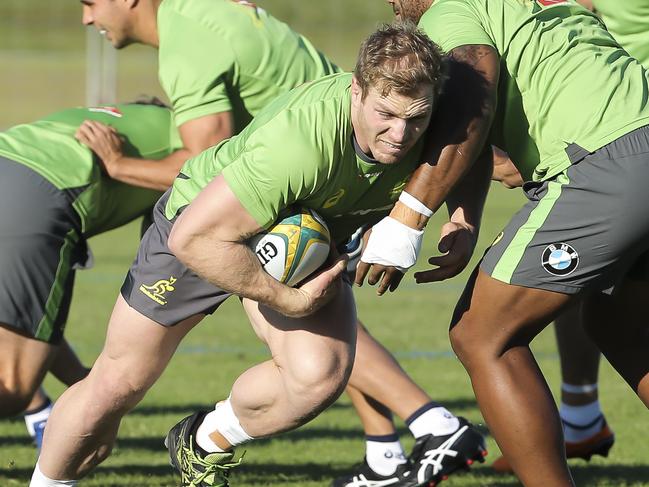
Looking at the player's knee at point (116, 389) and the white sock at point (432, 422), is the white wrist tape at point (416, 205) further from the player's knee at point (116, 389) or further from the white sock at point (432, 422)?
the white sock at point (432, 422)

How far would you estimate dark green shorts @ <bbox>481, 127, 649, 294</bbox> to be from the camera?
3992 mm

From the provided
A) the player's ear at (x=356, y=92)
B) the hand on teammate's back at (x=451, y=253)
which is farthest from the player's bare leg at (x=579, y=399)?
the player's ear at (x=356, y=92)

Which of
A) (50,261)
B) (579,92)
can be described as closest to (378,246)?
(579,92)

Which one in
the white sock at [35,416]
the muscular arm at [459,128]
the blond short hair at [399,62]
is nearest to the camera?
the blond short hair at [399,62]

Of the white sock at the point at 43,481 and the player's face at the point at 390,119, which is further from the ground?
the player's face at the point at 390,119

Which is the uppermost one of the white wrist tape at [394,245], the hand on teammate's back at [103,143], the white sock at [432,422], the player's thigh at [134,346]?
the white wrist tape at [394,245]

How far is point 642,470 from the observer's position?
612cm

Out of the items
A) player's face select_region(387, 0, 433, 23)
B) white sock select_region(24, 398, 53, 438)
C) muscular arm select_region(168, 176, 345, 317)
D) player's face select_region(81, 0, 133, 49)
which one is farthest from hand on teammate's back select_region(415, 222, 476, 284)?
white sock select_region(24, 398, 53, 438)

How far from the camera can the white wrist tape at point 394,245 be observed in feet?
13.5

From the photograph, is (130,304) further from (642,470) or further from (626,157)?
(642,470)

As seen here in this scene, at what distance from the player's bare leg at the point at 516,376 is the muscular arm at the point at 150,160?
5.67 feet

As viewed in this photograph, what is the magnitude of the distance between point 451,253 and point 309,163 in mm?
720

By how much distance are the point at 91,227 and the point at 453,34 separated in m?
2.07

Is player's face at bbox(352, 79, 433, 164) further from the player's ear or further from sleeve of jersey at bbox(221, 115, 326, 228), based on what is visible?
sleeve of jersey at bbox(221, 115, 326, 228)
